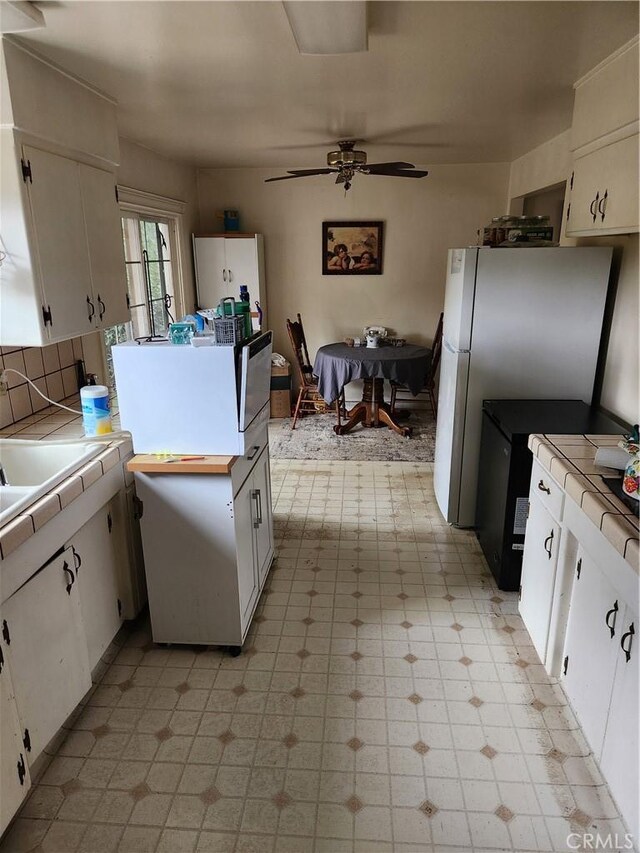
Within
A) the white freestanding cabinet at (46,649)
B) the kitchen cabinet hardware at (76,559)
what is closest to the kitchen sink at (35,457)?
the kitchen cabinet hardware at (76,559)

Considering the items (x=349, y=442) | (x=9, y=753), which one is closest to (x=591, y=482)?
(x=9, y=753)

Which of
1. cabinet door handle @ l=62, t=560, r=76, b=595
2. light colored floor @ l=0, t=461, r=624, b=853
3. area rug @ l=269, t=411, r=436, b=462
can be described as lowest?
light colored floor @ l=0, t=461, r=624, b=853

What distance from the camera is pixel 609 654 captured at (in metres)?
1.55

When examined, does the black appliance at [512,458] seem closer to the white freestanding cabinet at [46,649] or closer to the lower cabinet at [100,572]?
the lower cabinet at [100,572]

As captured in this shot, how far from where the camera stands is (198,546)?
7.02 ft

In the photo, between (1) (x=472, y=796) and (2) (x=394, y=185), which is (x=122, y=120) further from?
(1) (x=472, y=796)

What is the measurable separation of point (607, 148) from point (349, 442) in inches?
118

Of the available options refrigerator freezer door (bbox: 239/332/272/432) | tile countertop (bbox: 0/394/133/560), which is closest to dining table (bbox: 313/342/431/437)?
tile countertop (bbox: 0/394/133/560)

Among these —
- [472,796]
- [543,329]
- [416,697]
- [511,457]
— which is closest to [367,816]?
[472,796]

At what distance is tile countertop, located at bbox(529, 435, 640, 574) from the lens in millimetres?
1446

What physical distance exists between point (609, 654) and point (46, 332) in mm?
2255

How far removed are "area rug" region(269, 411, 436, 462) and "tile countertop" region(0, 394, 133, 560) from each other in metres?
1.90

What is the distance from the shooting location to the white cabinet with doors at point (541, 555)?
1991 millimetres

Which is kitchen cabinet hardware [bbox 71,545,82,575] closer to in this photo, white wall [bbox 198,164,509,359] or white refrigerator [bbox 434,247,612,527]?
white refrigerator [bbox 434,247,612,527]
